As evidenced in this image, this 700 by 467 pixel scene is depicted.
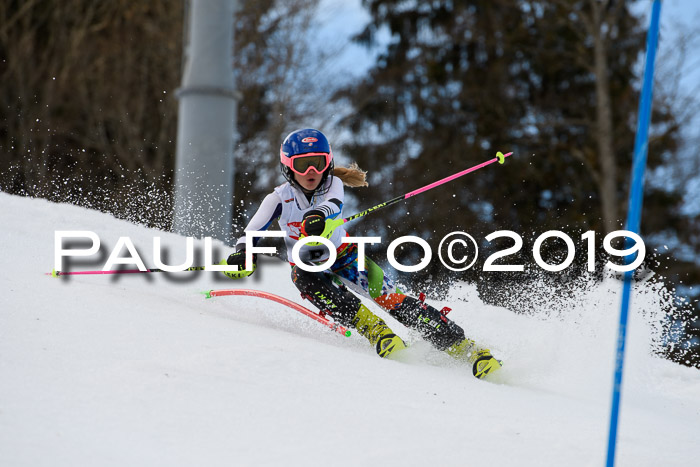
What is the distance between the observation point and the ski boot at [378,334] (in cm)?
340

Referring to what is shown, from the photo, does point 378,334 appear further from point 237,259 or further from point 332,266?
point 237,259

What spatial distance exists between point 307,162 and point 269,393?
1.50 meters

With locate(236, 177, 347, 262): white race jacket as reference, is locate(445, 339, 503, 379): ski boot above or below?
below

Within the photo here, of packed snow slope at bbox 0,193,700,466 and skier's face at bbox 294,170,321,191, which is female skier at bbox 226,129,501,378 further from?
packed snow slope at bbox 0,193,700,466

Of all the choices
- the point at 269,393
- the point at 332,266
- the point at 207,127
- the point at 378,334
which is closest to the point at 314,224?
the point at 332,266

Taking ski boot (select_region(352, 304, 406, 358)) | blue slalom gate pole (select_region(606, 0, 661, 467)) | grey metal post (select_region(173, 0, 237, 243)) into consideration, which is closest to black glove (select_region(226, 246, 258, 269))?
ski boot (select_region(352, 304, 406, 358))

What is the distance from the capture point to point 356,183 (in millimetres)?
4133

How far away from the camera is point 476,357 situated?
3.49 metres

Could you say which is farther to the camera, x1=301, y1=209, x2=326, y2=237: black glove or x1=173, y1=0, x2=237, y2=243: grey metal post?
x1=173, y1=0, x2=237, y2=243: grey metal post

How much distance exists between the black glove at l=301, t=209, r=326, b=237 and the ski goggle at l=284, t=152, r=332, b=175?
0.97ft

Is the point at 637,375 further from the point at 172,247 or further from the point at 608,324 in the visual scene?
the point at 172,247

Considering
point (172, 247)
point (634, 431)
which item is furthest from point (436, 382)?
point (172, 247)

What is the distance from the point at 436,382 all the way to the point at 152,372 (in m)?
1.14

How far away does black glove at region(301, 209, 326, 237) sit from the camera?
136 inches
